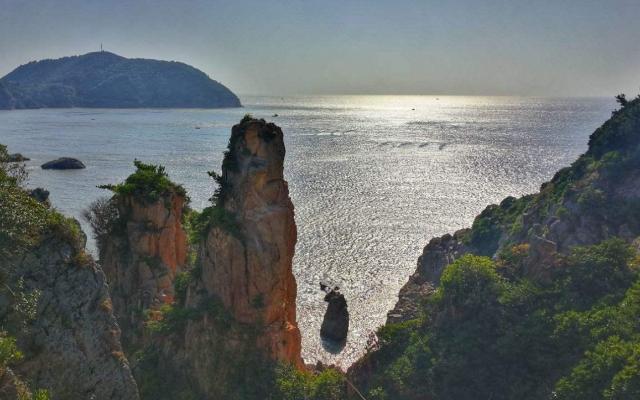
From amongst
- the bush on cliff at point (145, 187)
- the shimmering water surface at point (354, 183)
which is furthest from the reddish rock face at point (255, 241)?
the shimmering water surface at point (354, 183)

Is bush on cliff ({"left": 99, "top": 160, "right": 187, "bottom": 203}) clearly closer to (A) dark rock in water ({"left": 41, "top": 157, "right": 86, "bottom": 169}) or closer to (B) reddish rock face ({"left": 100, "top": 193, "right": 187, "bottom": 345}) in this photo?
(B) reddish rock face ({"left": 100, "top": 193, "right": 187, "bottom": 345})

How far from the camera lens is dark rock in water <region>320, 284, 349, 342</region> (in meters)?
50.3

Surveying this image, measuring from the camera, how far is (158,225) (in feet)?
117

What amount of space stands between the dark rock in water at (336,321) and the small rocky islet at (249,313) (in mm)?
19082

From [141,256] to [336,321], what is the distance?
23.6 meters

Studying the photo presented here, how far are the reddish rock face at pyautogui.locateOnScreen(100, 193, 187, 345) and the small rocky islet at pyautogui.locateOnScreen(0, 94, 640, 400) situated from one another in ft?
0.31

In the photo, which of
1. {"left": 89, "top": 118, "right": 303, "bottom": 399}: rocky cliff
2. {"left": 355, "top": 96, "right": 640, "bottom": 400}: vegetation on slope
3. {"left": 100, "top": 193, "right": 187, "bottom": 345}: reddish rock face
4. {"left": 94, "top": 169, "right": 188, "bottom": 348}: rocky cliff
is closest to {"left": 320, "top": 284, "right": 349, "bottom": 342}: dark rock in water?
{"left": 355, "top": 96, "right": 640, "bottom": 400}: vegetation on slope

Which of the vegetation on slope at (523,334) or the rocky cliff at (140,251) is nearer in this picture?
the vegetation on slope at (523,334)

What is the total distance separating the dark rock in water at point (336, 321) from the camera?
5034cm

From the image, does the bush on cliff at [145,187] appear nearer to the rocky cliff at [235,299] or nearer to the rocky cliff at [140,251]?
the rocky cliff at [140,251]

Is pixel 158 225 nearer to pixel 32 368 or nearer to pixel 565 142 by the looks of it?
pixel 32 368

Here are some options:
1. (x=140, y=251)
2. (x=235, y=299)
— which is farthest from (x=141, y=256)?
(x=235, y=299)

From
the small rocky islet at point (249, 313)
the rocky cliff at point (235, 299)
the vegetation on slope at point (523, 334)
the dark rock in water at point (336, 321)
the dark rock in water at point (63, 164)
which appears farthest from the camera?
the dark rock in water at point (63, 164)

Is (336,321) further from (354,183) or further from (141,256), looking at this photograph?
(354,183)
